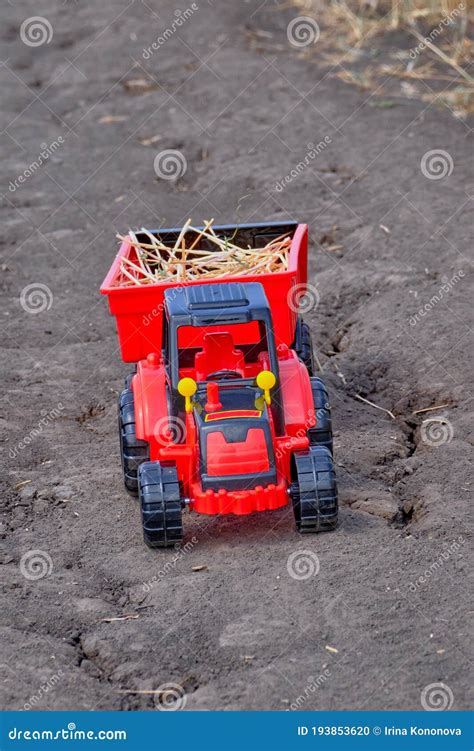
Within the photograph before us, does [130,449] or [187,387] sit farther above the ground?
[187,387]

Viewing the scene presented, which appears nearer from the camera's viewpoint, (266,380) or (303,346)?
(266,380)

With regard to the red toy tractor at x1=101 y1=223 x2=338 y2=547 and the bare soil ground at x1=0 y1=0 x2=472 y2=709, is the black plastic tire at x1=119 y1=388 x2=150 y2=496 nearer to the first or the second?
the red toy tractor at x1=101 y1=223 x2=338 y2=547

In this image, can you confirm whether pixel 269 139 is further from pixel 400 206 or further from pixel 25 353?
pixel 25 353

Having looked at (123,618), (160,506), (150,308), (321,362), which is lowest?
(123,618)

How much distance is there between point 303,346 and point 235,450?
5.59ft

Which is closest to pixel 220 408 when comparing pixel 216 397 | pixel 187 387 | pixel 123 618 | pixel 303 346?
pixel 216 397

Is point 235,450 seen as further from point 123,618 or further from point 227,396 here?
point 123,618

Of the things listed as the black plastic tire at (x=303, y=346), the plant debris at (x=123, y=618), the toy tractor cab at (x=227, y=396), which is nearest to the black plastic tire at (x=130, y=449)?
the toy tractor cab at (x=227, y=396)

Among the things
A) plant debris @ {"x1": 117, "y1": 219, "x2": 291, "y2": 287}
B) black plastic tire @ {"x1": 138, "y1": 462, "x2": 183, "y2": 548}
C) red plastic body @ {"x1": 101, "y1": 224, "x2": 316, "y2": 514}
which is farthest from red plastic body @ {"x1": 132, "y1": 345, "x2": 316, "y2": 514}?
plant debris @ {"x1": 117, "y1": 219, "x2": 291, "y2": 287}

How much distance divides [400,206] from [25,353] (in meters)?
3.88

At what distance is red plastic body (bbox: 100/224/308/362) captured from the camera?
22.1 ft

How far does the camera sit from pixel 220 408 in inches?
252

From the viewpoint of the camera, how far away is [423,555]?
616 cm

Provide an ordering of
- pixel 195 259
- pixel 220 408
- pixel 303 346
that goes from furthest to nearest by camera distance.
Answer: pixel 303 346 → pixel 195 259 → pixel 220 408
